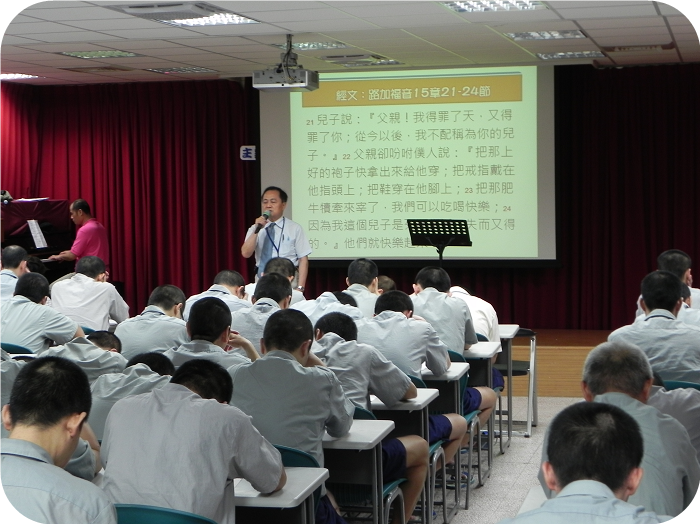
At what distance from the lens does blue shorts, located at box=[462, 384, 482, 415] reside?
5.27 m

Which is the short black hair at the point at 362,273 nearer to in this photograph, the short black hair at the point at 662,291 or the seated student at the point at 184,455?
the short black hair at the point at 662,291

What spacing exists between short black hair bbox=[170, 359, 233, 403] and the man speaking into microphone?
5.04 metres

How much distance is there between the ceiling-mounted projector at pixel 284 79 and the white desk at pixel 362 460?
383cm

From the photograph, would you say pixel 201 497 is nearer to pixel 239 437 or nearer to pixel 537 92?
pixel 239 437

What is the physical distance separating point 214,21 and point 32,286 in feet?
7.29

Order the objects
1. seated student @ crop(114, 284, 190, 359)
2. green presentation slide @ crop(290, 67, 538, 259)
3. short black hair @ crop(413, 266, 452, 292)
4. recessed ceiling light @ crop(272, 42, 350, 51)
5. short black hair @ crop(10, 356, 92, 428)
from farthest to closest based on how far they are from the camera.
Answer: green presentation slide @ crop(290, 67, 538, 259) < recessed ceiling light @ crop(272, 42, 350, 51) < short black hair @ crop(413, 266, 452, 292) < seated student @ crop(114, 284, 190, 359) < short black hair @ crop(10, 356, 92, 428)

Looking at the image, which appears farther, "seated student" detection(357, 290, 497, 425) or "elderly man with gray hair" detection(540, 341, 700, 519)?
"seated student" detection(357, 290, 497, 425)

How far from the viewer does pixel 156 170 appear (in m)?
10.1

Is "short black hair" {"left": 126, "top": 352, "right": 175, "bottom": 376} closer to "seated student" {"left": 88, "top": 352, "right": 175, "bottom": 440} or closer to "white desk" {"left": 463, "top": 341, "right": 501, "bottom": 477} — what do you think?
"seated student" {"left": 88, "top": 352, "right": 175, "bottom": 440}

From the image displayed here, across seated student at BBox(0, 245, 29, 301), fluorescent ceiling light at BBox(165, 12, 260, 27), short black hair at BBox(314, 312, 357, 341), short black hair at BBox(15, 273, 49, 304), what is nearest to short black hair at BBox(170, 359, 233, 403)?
short black hair at BBox(314, 312, 357, 341)

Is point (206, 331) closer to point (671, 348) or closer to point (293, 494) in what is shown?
point (293, 494)

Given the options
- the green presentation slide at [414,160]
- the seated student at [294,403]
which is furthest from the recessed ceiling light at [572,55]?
the seated student at [294,403]

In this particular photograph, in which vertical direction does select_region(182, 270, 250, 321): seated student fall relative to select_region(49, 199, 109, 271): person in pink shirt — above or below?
below

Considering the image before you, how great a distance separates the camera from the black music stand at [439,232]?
25.6ft
